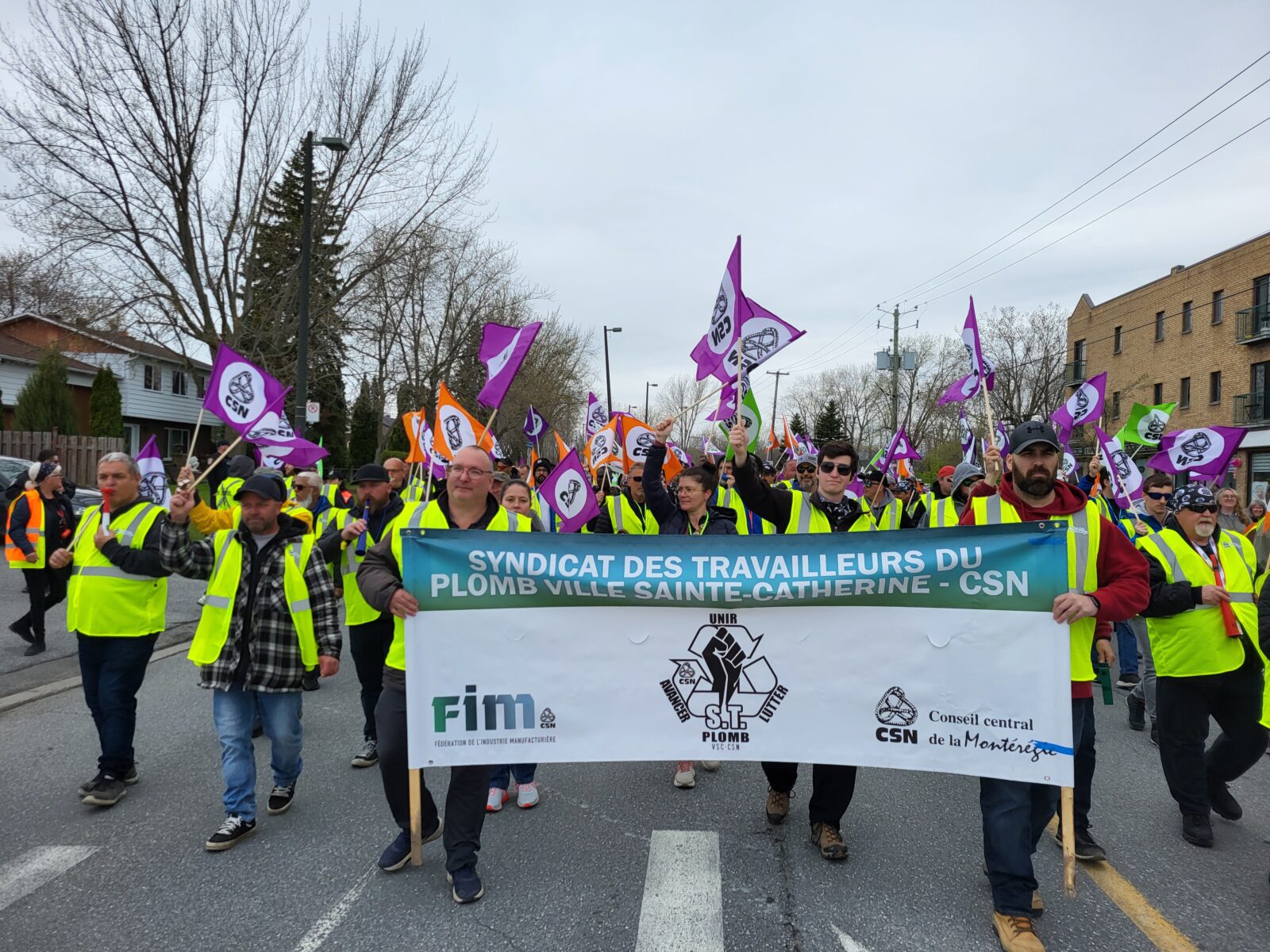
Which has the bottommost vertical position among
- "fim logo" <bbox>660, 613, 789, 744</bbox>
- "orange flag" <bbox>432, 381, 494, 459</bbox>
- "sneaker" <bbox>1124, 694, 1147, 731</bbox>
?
"sneaker" <bbox>1124, 694, 1147, 731</bbox>

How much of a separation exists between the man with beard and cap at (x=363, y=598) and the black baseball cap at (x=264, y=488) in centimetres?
81

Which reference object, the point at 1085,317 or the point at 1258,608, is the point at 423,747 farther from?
the point at 1085,317

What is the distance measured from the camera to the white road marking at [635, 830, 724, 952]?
10.7 ft

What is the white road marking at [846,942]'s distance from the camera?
319 centimetres

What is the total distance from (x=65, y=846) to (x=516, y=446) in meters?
46.2

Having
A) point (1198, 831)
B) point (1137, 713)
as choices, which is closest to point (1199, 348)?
point (1137, 713)

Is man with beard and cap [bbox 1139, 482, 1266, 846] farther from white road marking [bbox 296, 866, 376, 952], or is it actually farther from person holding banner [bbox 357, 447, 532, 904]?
white road marking [bbox 296, 866, 376, 952]

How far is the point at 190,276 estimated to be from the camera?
1941 cm

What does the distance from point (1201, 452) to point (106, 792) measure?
9.69m

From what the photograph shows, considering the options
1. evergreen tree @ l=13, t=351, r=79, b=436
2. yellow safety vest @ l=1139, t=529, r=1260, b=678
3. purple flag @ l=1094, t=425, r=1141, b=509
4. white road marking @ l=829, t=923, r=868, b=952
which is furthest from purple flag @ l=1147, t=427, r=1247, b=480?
evergreen tree @ l=13, t=351, r=79, b=436

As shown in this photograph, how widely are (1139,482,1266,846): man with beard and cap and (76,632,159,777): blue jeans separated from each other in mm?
5616

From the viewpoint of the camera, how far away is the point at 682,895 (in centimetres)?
362

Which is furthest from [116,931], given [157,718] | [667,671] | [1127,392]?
[1127,392]

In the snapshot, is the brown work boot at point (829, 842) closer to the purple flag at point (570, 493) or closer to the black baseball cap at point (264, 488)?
the black baseball cap at point (264, 488)
